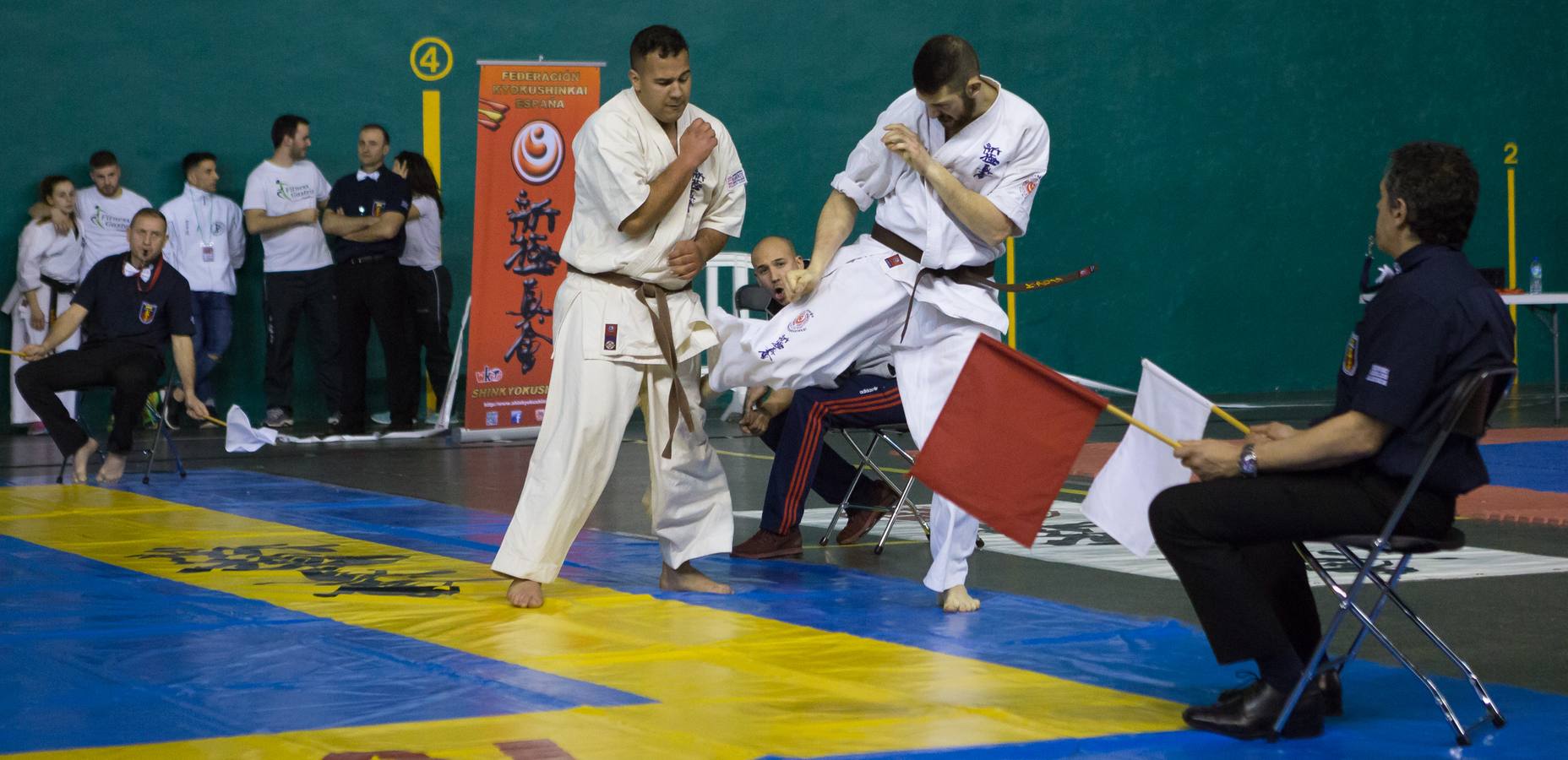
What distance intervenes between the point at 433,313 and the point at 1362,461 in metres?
8.10

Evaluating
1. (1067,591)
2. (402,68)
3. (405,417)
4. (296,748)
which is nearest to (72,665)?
(296,748)

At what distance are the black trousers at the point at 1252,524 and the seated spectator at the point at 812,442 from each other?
214 centimetres

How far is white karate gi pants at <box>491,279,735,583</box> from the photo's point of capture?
15.1 ft

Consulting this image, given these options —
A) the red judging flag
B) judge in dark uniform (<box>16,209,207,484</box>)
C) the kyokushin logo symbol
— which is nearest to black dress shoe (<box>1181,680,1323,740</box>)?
the red judging flag

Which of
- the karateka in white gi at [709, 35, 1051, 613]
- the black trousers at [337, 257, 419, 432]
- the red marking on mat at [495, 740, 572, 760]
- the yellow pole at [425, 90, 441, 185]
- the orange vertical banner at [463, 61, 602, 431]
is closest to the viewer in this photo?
the red marking on mat at [495, 740, 572, 760]

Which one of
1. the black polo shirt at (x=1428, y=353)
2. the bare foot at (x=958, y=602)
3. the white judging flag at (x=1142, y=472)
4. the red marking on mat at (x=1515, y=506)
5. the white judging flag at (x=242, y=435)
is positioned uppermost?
the black polo shirt at (x=1428, y=353)

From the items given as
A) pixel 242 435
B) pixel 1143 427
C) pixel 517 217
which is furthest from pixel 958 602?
pixel 517 217

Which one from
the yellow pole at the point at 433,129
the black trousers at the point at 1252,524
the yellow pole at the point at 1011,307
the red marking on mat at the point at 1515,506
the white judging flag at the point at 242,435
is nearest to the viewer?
the black trousers at the point at 1252,524

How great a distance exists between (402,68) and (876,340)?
7.18 meters

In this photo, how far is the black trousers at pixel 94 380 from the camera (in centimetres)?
750

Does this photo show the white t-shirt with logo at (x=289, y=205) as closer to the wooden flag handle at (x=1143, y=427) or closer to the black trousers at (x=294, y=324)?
the black trousers at (x=294, y=324)

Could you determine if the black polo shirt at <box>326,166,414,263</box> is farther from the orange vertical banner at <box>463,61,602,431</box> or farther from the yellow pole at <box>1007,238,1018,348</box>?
the yellow pole at <box>1007,238,1018,348</box>

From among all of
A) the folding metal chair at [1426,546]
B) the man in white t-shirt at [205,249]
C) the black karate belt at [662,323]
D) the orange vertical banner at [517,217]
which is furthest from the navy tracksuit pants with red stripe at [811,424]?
the man in white t-shirt at [205,249]

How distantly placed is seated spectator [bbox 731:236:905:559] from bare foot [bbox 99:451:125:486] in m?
3.25
